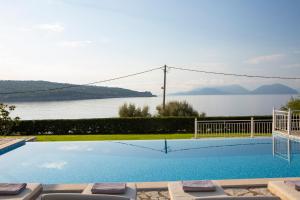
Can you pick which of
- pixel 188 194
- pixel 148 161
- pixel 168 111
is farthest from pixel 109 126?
pixel 188 194

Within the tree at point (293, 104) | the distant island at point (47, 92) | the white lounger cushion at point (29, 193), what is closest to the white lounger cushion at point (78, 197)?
the white lounger cushion at point (29, 193)

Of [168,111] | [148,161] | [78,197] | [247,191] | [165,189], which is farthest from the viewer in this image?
[168,111]

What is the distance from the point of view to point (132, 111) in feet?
70.4

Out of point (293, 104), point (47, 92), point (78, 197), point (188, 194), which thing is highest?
point (47, 92)

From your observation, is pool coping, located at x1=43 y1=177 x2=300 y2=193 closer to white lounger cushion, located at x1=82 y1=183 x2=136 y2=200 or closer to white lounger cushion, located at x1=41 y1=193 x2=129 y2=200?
white lounger cushion, located at x1=82 y1=183 x2=136 y2=200

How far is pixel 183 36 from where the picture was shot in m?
19.6

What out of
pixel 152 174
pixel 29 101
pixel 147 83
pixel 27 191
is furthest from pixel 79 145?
pixel 29 101

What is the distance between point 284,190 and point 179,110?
1580 centimetres

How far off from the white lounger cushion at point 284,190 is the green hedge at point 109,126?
12328 millimetres

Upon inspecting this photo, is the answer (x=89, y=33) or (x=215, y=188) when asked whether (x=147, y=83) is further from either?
(x=215, y=188)

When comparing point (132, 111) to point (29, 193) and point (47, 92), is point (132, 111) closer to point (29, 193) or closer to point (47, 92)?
point (47, 92)

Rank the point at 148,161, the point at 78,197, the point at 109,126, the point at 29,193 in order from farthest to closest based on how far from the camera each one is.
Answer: the point at 109,126 < the point at 148,161 < the point at 29,193 < the point at 78,197

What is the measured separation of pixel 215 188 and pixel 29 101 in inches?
1130

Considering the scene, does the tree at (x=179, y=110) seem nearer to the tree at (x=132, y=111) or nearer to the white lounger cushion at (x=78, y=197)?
the tree at (x=132, y=111)
